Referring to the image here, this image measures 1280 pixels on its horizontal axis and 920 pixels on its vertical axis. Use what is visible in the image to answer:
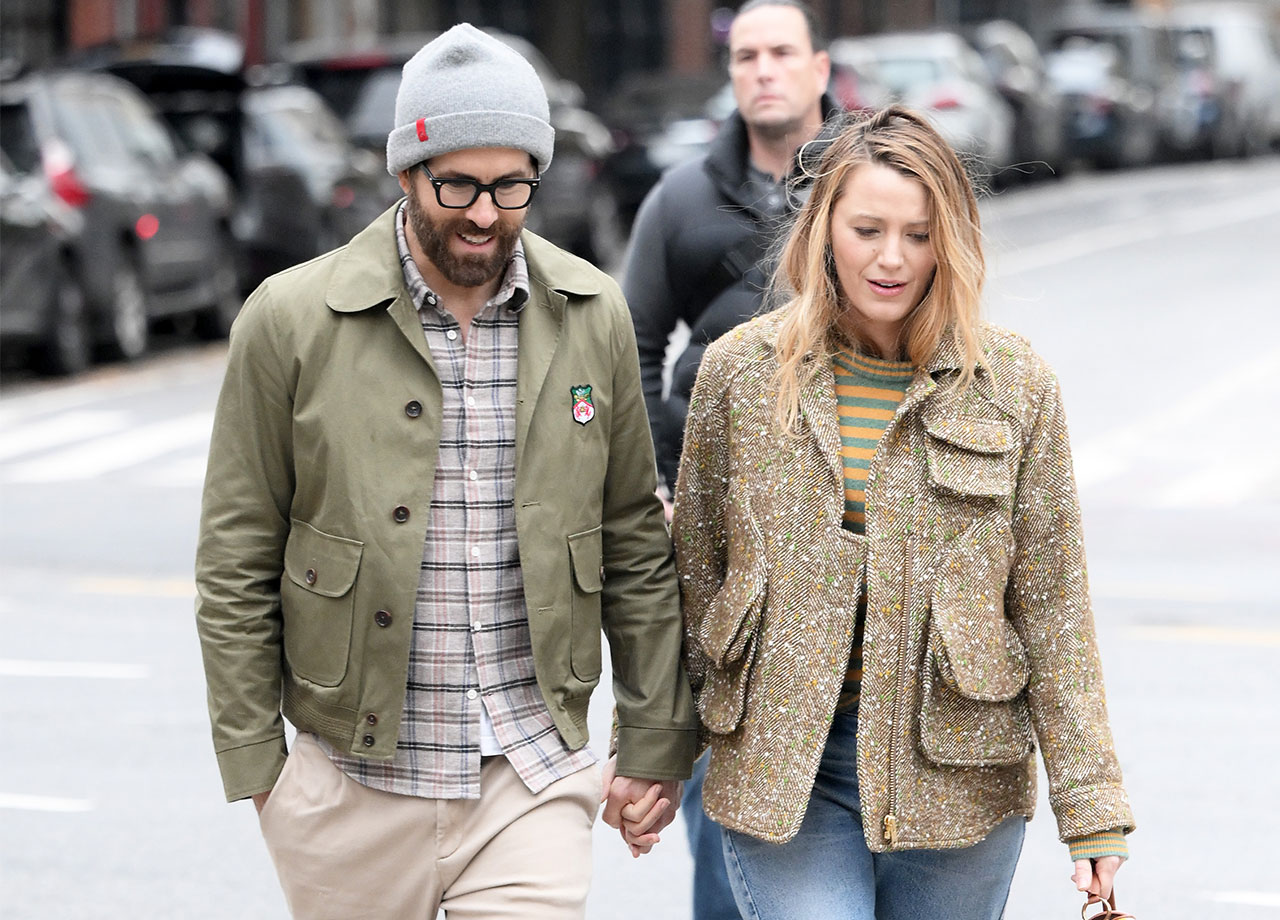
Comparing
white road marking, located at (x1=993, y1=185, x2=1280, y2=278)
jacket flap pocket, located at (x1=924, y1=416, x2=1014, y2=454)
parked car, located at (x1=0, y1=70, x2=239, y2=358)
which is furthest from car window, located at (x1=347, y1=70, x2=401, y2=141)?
jacket flap pocket, located at (x1=924, y1=416, x2=1014, y2=454)

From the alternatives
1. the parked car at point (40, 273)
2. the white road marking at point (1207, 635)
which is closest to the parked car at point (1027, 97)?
the parked car at point (40, 273)

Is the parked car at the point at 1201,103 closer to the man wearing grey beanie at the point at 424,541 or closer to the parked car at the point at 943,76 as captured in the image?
the parked car at the point at 943,76

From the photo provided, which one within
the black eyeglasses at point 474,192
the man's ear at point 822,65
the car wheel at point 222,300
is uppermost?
the black eyeglasses at point 474,192

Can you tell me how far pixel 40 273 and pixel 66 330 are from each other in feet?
2.32

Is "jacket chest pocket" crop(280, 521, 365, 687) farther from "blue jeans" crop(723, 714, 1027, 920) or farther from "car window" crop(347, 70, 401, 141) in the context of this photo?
"car window" crop(347, 70, 401, 141)

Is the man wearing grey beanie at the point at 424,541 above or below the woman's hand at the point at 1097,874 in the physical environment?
above

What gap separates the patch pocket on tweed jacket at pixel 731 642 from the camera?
3314 millimetres

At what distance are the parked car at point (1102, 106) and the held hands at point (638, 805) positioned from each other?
91.6 feet

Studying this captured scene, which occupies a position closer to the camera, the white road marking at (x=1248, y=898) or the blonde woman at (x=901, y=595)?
the blonde woman at (x=901, y=595)

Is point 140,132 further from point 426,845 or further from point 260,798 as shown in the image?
point 426,845

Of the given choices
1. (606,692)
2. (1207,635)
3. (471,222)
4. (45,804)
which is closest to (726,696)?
(471,222)

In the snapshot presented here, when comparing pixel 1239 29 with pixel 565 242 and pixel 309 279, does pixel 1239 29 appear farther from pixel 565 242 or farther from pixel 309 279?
pixel 309 279

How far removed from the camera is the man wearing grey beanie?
322 centimetres

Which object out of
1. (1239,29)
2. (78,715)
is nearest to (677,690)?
(78,715)
